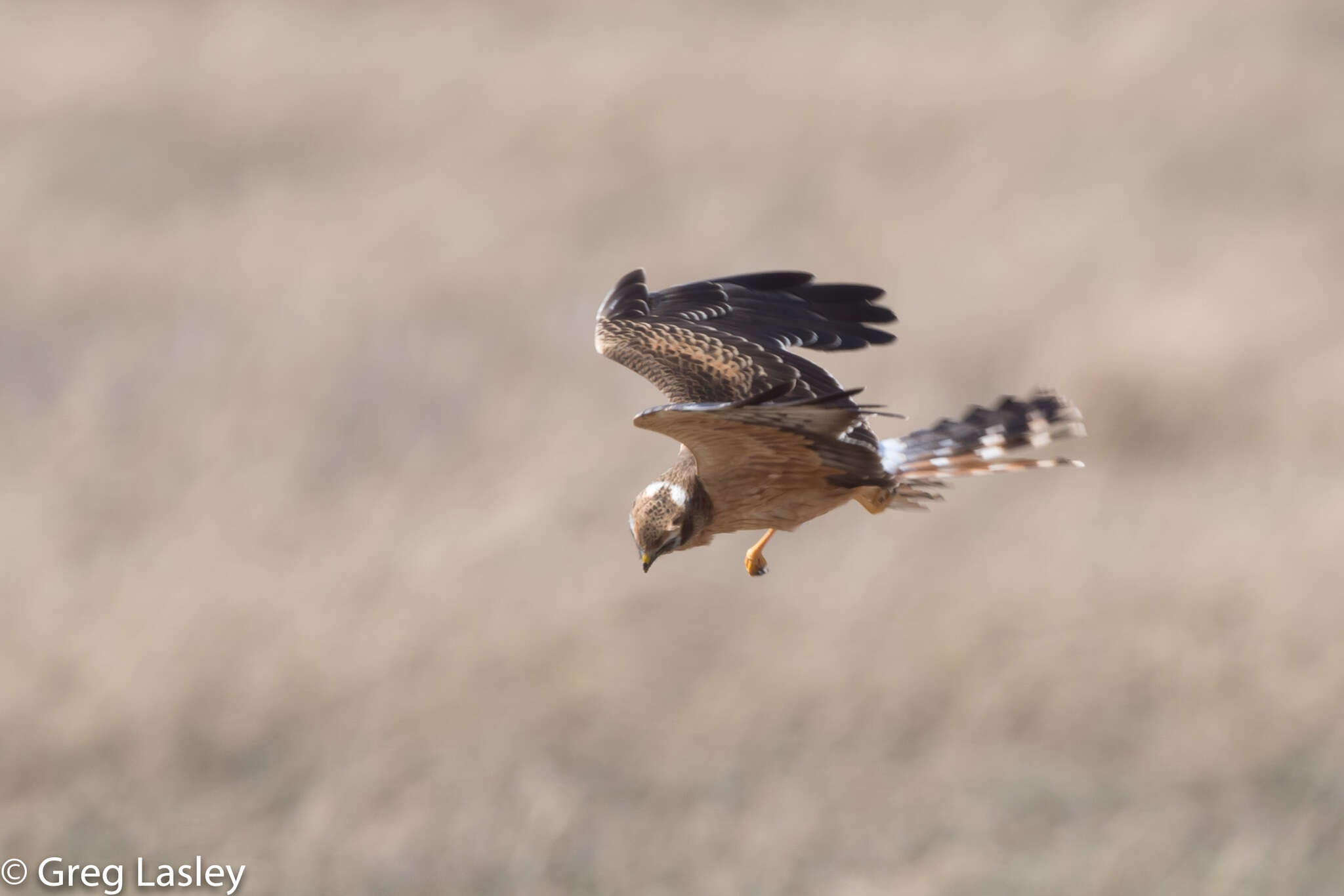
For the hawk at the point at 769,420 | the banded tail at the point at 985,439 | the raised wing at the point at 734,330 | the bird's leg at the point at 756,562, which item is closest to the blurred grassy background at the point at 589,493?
the raised wing at the point at 734,330

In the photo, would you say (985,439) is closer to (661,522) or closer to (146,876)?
(661,522)

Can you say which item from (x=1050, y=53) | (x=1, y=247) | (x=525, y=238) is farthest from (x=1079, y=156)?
(x=1, y=247)

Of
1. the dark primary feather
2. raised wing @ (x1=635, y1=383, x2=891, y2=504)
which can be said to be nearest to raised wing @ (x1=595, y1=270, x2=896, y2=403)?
the dark primary feather

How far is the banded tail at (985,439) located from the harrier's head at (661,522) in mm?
582

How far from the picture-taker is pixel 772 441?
7.91 feet

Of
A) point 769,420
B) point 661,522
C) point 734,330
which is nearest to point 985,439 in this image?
point 734,330

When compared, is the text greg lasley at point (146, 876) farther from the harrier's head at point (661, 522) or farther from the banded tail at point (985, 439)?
the harrier's head at point (661, 522)

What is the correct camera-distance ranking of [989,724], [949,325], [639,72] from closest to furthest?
[989,724] → [949,325] → [639,72]

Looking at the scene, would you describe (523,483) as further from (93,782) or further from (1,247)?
(1,247)

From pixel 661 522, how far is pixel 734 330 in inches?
54.9

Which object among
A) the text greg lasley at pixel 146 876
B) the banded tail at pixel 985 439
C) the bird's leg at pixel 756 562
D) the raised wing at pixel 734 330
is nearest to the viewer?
the bird's leg at pixel 756 562

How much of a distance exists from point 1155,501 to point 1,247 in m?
9.71

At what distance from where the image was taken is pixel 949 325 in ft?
42.4

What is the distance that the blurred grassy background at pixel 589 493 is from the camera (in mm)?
9711
